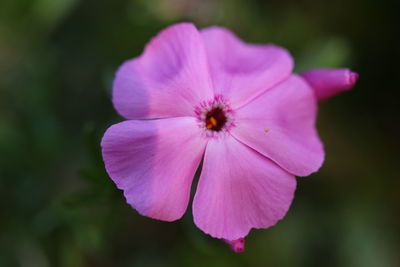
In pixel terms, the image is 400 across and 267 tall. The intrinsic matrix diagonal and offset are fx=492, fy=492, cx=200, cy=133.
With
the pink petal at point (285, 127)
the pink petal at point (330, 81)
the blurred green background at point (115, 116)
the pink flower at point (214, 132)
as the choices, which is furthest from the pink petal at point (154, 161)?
the blurred green background at point (115, 116)

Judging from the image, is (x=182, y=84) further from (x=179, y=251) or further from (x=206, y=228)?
(x=179, y=251)

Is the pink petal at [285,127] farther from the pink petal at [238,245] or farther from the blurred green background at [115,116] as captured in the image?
the blurred green background at [115,116]

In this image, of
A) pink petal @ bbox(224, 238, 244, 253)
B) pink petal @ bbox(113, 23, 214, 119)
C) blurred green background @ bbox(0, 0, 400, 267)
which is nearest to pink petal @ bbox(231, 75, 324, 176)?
pink petal @ bbox(113, 23, 214, 119)

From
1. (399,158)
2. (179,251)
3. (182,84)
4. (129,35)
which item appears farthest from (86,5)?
(399,158)

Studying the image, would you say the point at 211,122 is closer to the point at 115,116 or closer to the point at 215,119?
the point at 215,119

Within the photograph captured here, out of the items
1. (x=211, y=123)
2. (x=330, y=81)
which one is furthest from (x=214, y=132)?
(x=330, y=81)

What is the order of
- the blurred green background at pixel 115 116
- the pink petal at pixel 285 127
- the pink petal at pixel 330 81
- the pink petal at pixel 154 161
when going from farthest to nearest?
1. the blurred green background at pixel 115 116
2. the pink petal at pixel 330 81
3. the pink petal at pixel 285 127
4. the pink petal at pixel 154 161

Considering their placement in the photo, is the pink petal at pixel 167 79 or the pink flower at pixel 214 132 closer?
the pink flower at pixel 214 132

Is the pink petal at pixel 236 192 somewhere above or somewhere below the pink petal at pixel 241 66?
below
